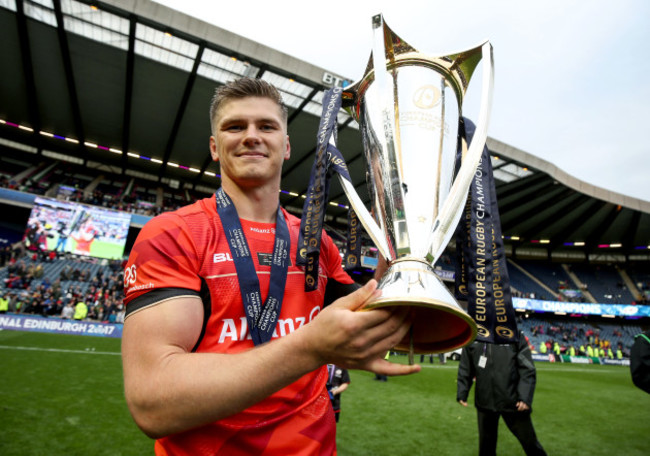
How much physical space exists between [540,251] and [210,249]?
44.9 m

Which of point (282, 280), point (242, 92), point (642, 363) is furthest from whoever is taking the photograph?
point (642, 363)

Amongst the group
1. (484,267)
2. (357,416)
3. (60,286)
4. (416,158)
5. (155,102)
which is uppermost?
(155,102)

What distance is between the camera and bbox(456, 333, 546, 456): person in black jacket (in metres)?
3.81

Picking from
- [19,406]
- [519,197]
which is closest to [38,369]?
[19,406]

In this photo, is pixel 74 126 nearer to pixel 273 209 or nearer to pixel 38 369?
pixel 38 369

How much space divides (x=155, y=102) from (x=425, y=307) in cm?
1922

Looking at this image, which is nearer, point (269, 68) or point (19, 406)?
point (19, 406)

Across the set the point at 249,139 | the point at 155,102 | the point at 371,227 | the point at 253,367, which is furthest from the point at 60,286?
the point at 253,367

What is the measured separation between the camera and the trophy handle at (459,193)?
1.16 m

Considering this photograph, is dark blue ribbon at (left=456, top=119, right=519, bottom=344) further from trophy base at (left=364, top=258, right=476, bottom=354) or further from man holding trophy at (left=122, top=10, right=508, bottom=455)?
trophy base at (left=364, top=258, right=476, bottom=354)

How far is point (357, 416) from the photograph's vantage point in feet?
20.4

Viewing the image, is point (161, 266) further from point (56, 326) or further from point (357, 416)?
point (56, 326)

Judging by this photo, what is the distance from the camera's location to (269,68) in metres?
14.0

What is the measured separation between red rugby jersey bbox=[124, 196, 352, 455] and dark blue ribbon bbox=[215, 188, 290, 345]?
28 millimetres
